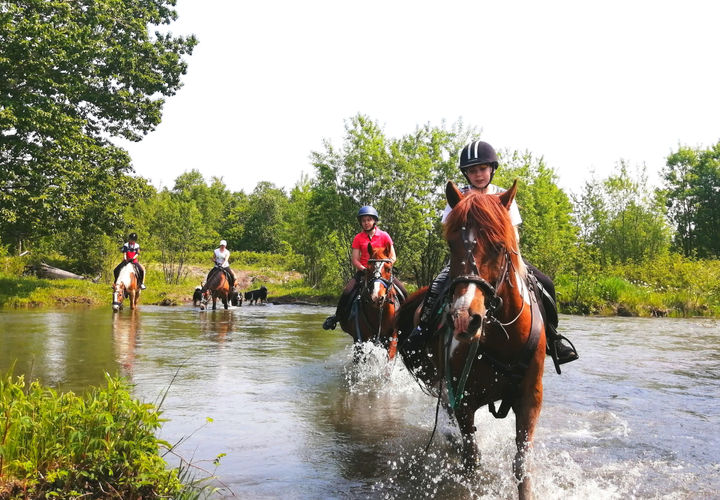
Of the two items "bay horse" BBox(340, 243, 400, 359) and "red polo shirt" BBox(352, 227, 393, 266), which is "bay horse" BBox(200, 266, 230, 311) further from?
"red polo shirt" BBox(352, 227, 393, 266)

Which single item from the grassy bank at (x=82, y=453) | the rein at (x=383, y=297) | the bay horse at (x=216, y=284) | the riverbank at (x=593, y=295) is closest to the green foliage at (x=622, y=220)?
the riverbank at (x=593, y=295)

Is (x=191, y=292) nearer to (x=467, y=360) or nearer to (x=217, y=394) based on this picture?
(x=217, y=394)

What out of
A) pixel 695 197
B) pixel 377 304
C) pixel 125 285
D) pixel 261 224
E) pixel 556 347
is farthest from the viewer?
pixel 261 224

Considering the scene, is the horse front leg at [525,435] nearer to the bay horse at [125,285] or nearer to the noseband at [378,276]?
the noseband at [378,276]

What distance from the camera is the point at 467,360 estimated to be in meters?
4.16

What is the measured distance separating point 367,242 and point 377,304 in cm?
126

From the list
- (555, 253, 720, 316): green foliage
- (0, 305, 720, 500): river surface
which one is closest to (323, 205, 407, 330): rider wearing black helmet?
(0, 305, 720, 500): river surface

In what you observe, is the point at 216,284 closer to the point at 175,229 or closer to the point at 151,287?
the point at 151,287

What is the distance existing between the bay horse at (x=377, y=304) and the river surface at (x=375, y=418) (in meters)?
0.54

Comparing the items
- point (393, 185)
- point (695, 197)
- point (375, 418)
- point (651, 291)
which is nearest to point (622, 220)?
point (651, 291)

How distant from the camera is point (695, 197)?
2270 inches

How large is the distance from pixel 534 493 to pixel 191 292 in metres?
33.9

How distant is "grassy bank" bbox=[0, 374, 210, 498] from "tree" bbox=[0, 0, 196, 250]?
68.0 feet

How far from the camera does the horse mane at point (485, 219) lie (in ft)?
13.0
